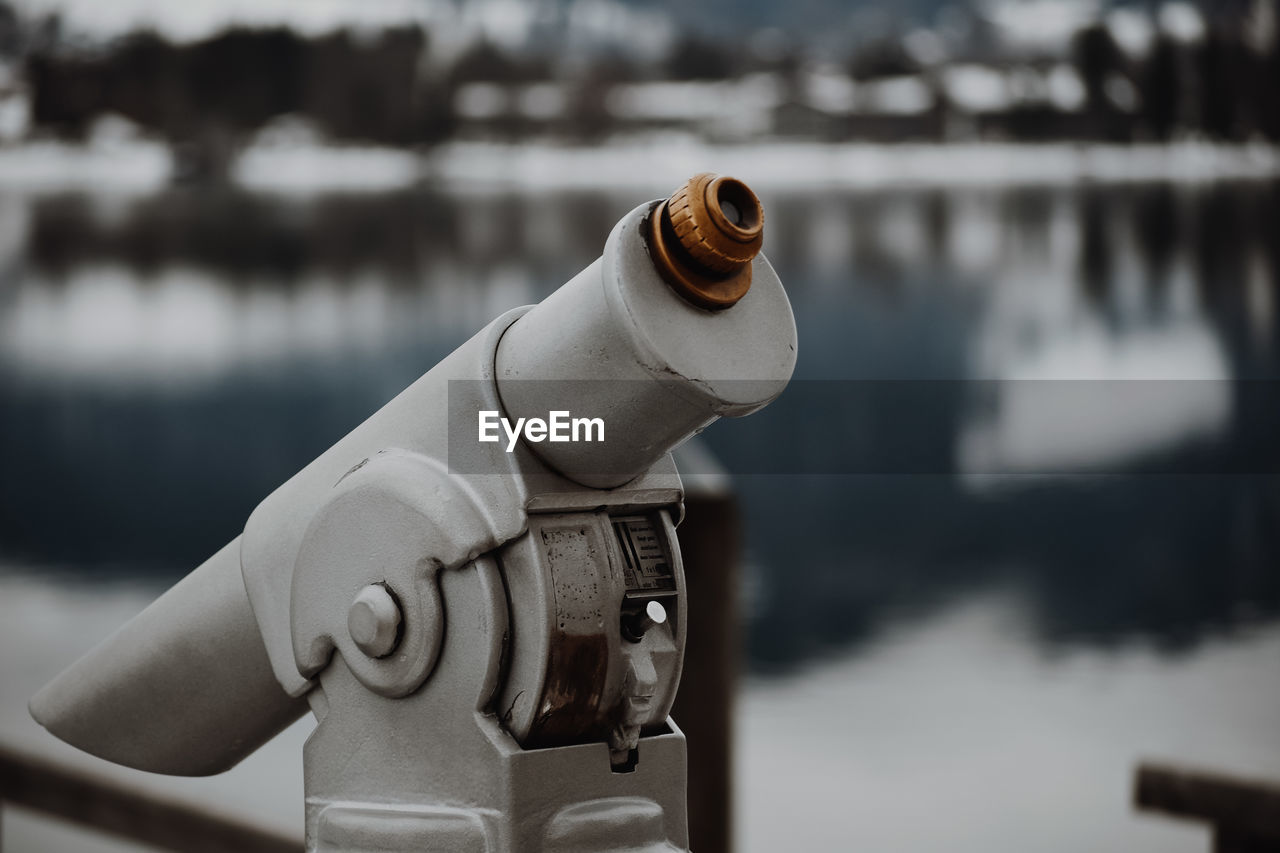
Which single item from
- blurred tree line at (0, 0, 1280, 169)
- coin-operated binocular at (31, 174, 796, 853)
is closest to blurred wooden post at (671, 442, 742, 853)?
coin-operated binocular at (31, 174, 796, 853)

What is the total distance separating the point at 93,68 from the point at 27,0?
2.18ft

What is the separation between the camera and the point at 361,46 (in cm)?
796

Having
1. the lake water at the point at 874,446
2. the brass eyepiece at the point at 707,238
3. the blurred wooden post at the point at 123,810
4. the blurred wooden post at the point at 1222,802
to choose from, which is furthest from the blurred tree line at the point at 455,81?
the brass eyepiece at the point at 707,238

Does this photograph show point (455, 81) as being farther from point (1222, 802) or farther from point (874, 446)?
point (1222, 802)

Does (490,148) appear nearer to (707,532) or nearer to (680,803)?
(707,532)

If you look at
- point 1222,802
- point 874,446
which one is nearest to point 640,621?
point 1222,802

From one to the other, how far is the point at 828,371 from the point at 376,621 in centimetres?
751

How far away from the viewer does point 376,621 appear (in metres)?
0.73

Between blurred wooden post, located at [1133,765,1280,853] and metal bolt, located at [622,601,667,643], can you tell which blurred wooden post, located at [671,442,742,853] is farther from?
metal bolt, located at [622,601,667,643]

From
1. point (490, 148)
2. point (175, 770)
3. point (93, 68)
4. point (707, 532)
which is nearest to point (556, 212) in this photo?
point (490, 148)

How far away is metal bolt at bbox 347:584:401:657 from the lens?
2.38ft
